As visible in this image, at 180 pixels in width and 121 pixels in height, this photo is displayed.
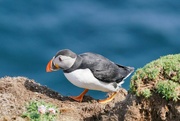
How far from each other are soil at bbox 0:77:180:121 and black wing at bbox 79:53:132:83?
25 centimetres

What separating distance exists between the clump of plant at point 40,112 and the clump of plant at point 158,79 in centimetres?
126

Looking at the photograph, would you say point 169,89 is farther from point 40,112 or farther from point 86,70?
point 86,70

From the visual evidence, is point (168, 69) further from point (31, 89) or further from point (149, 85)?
point (31, 89)

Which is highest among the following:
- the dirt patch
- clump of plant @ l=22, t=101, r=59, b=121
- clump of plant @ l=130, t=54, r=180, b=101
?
the dirt patch

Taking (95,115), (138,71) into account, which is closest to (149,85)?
(138,71)

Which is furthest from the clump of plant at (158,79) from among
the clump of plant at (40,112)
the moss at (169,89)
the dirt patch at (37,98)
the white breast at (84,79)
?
the white breast at (84,79)

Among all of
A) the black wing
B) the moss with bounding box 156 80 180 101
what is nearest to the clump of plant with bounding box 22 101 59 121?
the black wing

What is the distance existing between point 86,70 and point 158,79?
7.41ft

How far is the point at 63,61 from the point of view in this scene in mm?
7703

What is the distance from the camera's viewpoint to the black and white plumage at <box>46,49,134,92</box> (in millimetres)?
7682

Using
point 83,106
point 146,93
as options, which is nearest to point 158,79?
point 146,93

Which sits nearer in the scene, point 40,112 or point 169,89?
point 169,89

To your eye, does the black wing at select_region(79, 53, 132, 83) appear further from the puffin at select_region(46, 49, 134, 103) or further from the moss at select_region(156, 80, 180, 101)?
the moss at select_region(156, 80, 180, 101)

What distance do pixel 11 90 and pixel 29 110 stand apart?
2.16 feet
